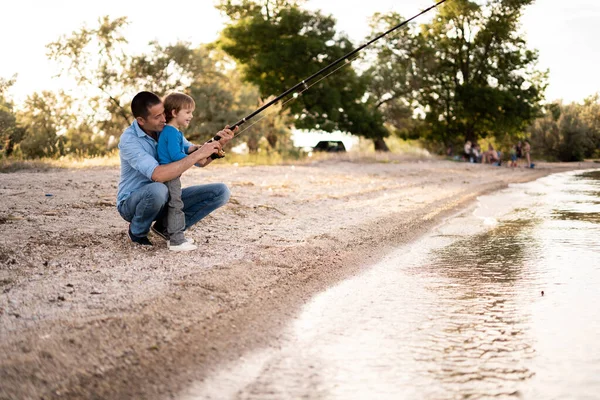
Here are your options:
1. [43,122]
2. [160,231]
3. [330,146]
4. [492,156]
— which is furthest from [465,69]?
[160,231]

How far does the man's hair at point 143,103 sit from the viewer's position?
6301 mm

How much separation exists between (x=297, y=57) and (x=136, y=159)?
28.6 meters

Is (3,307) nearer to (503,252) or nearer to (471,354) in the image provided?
(471,354)

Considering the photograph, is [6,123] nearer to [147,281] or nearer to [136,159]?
[136,159]

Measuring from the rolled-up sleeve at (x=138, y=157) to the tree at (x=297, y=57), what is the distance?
28.0 metres

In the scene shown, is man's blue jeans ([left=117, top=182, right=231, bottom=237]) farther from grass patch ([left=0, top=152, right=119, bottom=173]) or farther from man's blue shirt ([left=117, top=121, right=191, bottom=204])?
grass patch ([left=0, top=152, right=119, bottom=173])

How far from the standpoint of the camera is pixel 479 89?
138ft

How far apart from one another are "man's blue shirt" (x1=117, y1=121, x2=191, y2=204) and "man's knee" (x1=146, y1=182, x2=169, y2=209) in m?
0.10

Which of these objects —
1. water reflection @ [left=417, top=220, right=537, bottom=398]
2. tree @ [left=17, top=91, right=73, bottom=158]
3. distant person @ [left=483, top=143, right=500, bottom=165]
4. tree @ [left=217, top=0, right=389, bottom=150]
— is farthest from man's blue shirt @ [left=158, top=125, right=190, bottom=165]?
distant person @ [left=483, top=143, right=500, bottom=165]

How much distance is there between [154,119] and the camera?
251 inches

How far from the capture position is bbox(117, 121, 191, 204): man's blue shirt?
6.28 meters

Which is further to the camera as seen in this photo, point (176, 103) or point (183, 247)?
point (183, 247)

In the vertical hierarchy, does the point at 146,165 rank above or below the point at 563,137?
below

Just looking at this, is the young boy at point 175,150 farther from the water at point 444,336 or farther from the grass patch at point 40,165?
the grass patch at point 40,165
